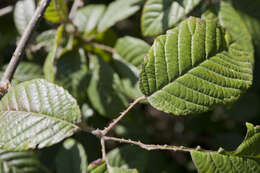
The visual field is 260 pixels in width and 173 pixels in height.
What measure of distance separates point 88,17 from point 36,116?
2.21 ft

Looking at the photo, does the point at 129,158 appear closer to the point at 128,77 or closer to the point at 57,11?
the point at 128,77

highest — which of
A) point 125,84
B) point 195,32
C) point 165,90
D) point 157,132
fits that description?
point 195,32

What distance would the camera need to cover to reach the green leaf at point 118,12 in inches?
49.4

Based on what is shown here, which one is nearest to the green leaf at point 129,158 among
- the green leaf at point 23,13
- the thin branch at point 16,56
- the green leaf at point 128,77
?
the green leaf at point 128,77

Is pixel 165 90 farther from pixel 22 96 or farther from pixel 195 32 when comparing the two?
pixel 22 96

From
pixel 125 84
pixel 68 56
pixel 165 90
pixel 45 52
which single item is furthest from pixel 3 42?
pixel 165 90

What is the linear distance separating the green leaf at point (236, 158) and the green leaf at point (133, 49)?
0.51 meters

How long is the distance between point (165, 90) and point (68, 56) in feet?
1.97

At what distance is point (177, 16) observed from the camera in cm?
108

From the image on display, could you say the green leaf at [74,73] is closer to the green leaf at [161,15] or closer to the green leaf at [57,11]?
the green leaf at [57,11]

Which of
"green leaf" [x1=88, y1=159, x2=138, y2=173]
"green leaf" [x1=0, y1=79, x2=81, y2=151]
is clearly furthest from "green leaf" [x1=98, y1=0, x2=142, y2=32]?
"green leaf" [x1=88, y1=159, x2=138, y2=173]

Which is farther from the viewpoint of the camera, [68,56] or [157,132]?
[157,132]

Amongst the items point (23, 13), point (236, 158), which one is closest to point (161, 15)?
point (236, 158)

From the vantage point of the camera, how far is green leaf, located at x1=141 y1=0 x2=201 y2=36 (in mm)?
1083
